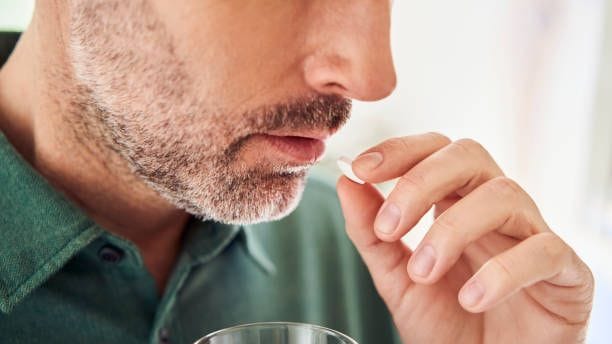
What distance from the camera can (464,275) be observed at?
0.90m

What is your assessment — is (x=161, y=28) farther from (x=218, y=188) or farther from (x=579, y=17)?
(x=579, y=17)

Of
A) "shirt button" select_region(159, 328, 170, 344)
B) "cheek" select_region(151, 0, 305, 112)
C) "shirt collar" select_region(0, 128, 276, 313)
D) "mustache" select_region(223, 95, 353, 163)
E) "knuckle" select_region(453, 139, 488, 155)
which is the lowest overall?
"shirt button" select_region(159, 328, 170, 344)

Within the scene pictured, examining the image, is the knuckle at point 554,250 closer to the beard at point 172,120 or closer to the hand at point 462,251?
the hand at point 462,251

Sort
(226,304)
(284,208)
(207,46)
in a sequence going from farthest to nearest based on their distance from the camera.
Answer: (226,304) → (284,208) → (207,46)

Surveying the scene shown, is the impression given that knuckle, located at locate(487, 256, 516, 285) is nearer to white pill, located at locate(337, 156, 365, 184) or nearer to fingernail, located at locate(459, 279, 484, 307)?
fingernail, located at locate(459, 279, 484, 307)

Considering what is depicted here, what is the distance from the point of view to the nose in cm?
73

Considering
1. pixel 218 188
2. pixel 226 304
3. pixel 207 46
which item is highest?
pixel 207 46

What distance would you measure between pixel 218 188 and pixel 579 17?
1.47m

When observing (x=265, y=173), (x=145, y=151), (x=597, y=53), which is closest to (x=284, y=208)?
(x=265, y=173)

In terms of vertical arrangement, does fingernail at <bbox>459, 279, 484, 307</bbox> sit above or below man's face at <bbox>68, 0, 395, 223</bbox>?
below

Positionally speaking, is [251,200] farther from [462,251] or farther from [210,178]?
[462,251]

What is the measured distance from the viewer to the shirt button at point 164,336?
0.87 meters

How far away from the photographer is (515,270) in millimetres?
695

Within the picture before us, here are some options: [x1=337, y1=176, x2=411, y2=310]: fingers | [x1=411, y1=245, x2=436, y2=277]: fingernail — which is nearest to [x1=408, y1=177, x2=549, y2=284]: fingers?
[x1=411, y1=245, x2=436, y2=277]: fingernail
